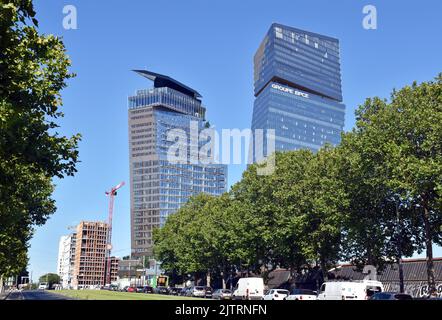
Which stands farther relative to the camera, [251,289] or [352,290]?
[251,289]

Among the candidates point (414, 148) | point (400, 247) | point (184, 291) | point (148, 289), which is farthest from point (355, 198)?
point (148, 289)

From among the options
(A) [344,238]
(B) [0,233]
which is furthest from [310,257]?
(B) [0,233]

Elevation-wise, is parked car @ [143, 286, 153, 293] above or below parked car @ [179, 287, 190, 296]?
below

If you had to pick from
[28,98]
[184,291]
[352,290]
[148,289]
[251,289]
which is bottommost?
[148,289]

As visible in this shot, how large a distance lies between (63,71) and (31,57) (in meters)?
4.10

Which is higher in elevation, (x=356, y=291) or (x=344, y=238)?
(x=344, y=238)

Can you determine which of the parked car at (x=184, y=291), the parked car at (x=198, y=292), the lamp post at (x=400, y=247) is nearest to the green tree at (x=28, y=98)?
the lamp post at (x=400, y=247)

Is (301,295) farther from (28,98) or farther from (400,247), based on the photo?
(28,98)

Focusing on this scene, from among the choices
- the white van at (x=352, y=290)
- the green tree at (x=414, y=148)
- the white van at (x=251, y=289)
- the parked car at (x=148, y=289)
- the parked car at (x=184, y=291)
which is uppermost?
the green tree at (x=414, y=148)

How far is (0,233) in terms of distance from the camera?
33656 millimetres

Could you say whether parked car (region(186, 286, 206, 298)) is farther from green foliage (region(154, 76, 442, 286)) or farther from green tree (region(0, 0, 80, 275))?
green tree (region(0, 0, 80, 275))

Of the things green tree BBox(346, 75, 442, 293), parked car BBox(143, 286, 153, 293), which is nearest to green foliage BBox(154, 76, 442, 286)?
green tree BBox(346, 75, 442, 293)

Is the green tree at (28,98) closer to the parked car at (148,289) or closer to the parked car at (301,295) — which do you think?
the parked car at (301,295)

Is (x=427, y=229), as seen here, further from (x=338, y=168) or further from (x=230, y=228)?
(x=230, y=228)
